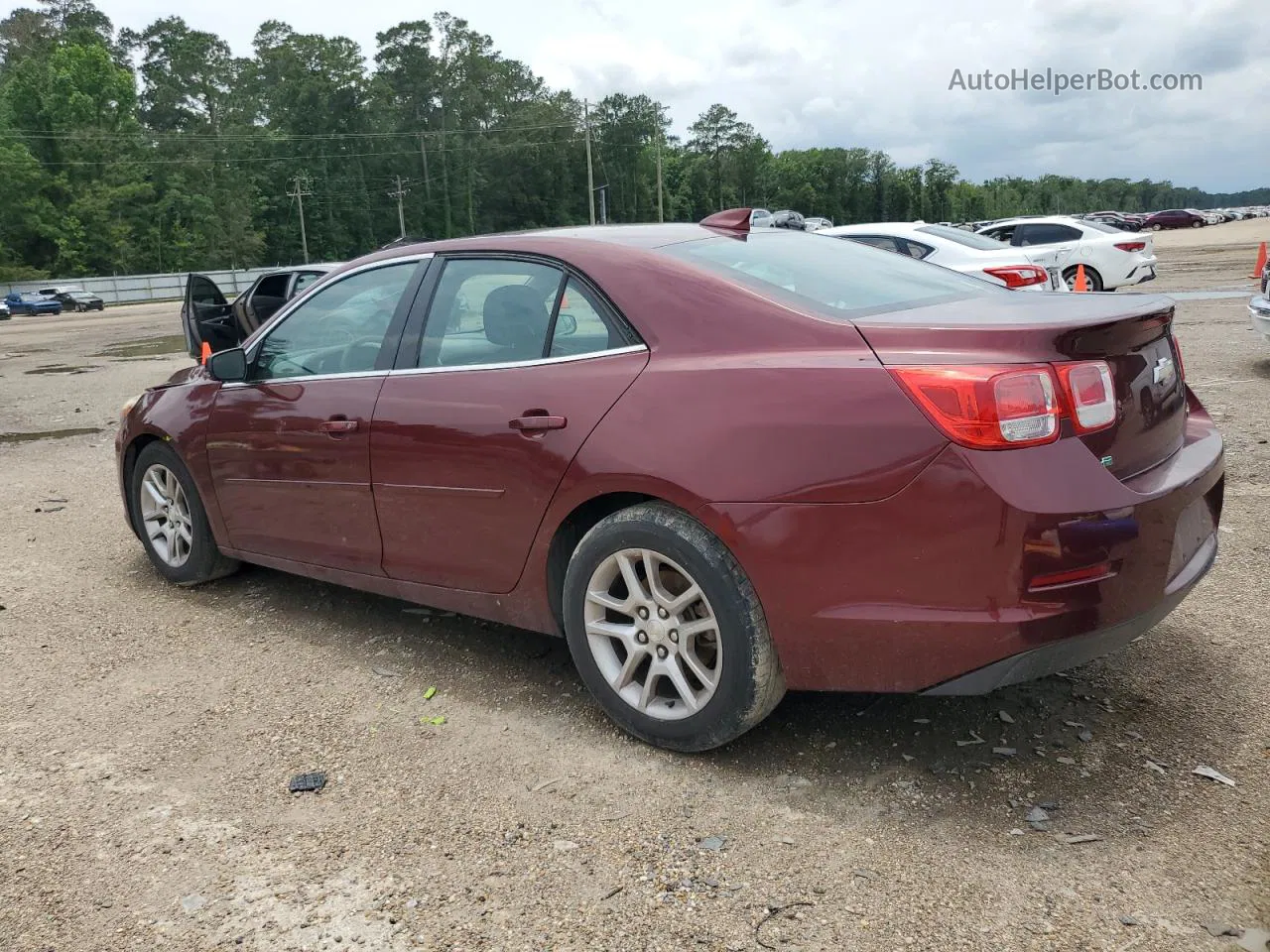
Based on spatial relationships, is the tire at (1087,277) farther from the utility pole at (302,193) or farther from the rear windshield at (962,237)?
the utility pole at (302,193)

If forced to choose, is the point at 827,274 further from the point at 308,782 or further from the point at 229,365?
Result: the point at 229,365

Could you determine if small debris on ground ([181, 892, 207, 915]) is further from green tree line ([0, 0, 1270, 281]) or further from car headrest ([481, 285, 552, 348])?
green tree line ([0, 0, 1270, 281])

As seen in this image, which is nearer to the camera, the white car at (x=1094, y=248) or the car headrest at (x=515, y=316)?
the car headrest at (x=515, y=316)

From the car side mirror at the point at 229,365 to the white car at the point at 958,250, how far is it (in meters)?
7.95

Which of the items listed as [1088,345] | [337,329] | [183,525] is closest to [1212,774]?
[1088,345]

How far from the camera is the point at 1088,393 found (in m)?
2.82

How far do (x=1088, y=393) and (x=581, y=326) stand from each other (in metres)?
1.54

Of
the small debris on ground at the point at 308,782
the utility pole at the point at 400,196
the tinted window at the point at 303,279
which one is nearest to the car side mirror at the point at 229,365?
the small debris on ground at the point at 308,782

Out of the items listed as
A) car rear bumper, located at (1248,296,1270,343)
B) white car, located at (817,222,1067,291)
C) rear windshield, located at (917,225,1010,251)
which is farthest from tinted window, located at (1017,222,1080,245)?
car rear bumper, located at (1248,296,1270,343)

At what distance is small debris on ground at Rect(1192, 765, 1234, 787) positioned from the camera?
2.99m

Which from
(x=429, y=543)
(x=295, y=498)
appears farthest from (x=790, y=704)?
(x=295, y=498)

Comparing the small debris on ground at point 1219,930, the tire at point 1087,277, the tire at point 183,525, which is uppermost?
the tire at point 1087,277

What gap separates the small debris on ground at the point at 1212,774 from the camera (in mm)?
2986

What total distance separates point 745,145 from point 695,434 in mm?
134789
